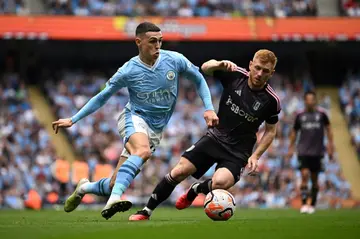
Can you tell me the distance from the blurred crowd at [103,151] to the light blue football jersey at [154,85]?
1082 centimetres

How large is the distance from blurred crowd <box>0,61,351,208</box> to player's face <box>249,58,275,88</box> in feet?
36.8

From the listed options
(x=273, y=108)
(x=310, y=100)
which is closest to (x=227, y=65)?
(x=273, y=108)

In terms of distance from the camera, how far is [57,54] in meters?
29.1

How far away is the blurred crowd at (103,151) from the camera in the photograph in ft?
70.3

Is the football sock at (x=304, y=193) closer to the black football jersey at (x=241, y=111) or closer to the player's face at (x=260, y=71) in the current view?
the black football jersey at (x=241, y=111)

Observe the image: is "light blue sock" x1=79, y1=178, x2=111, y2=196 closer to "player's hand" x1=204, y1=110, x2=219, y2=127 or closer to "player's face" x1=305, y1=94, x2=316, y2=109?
"player's hand" x1=204, y1=110, x2=219, y2=127

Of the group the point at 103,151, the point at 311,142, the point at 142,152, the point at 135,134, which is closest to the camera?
the point at 142,152

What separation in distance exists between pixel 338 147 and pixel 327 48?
470cm

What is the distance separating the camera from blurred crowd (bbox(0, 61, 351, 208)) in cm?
2144

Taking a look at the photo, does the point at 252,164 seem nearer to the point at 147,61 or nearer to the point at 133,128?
the point at 133,128

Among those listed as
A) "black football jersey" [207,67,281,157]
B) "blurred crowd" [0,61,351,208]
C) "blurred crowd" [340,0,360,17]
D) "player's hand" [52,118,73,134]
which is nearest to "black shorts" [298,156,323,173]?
"blurred crowd" [0,61,351,208]

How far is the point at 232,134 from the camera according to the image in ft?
34.5

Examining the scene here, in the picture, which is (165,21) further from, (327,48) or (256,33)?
(327,48)

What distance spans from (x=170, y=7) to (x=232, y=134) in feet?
56.8
